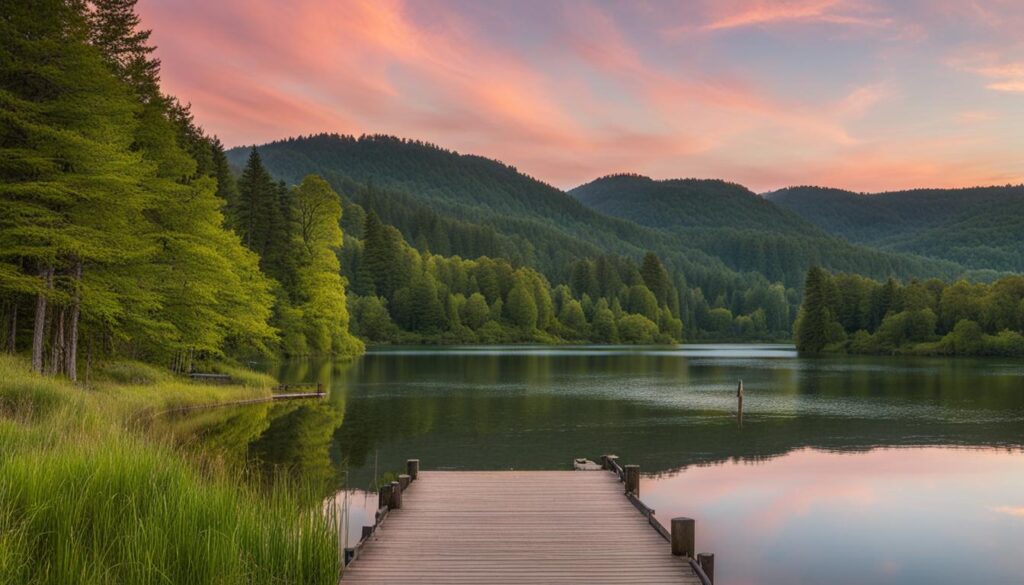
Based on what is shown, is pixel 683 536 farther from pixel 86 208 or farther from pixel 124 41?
pixel 124 41

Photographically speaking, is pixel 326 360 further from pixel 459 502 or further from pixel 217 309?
pixel 459 502

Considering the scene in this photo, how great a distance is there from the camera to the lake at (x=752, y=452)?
714 inches

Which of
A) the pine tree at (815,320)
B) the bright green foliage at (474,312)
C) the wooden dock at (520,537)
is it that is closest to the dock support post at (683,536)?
the wooden dock at (520,537)

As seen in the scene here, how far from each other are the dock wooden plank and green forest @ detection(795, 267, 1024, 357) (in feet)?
433

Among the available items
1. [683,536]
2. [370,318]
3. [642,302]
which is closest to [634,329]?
[642,302]

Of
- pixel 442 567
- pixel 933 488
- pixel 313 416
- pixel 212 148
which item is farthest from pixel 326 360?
pixel 442 567

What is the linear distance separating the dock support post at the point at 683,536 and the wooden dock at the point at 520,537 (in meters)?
0.02

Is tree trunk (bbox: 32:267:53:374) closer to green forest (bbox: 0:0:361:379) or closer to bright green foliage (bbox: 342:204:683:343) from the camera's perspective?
green forest (bbox: 0:0:361:379)

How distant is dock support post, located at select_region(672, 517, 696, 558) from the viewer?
12.4 meters

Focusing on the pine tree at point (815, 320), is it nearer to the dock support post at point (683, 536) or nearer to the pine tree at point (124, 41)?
the pine tree at point (124, 41)

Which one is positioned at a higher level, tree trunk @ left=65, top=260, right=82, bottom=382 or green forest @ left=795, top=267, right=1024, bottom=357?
green forest @ left=795, top=267, right=1024, bottom=357

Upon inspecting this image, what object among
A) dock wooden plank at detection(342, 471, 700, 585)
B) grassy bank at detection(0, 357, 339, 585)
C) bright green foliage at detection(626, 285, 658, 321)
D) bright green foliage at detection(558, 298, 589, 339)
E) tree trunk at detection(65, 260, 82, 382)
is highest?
bright green foliage at detection(626, 285, 658, 321)

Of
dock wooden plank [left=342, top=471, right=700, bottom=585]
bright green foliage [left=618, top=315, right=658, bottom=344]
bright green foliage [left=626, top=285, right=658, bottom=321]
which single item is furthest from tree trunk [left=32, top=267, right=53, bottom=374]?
bright green foliage [left=626, top=285, right=658, bottom=321]

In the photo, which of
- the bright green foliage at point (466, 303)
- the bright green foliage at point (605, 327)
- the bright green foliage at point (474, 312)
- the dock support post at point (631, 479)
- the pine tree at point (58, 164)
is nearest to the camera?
the dock support post at point (631, 479)
